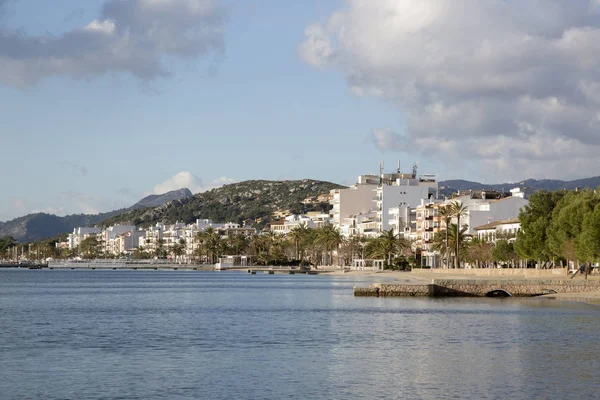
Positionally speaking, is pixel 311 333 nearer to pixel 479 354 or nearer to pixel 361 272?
pixel 479 354

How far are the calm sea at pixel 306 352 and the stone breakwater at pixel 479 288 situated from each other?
8590mm

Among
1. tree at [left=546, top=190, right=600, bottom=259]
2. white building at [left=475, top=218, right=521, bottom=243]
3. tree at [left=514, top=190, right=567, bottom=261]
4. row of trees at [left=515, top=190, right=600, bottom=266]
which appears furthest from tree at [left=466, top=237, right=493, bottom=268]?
tree at [left=546, top=190, right=600, bottom=259]

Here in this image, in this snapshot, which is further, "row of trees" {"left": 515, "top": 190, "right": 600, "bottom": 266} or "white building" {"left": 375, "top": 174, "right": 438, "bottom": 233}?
"white building" {"left": 375, "top": 174, "right": 438, "bottom": 233}

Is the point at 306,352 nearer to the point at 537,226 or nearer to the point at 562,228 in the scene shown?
the point at 562,228

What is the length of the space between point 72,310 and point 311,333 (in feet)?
90.4

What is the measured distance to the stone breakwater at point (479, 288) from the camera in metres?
79.4

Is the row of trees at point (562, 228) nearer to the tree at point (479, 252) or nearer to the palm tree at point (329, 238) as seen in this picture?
the tree at point (479, 252)

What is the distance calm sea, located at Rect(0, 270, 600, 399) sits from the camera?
30.9 metres

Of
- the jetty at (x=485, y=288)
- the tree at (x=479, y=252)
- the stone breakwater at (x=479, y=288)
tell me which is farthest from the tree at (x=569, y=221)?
the tree at (x=479, y=252)

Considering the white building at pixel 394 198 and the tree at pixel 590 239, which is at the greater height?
the white building at pixel 394 198

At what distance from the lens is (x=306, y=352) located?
135 feet

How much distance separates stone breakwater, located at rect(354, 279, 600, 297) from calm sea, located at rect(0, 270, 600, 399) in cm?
859

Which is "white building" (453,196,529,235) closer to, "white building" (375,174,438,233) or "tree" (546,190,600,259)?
"white building" (375,174,438,233)

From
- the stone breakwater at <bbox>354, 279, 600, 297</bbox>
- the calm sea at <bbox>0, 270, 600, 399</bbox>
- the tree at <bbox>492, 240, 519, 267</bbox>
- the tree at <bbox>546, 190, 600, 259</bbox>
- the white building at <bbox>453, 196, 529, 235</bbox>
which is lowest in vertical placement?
the calm sea at <bbox>0, 270, 600, 399</bbox>
